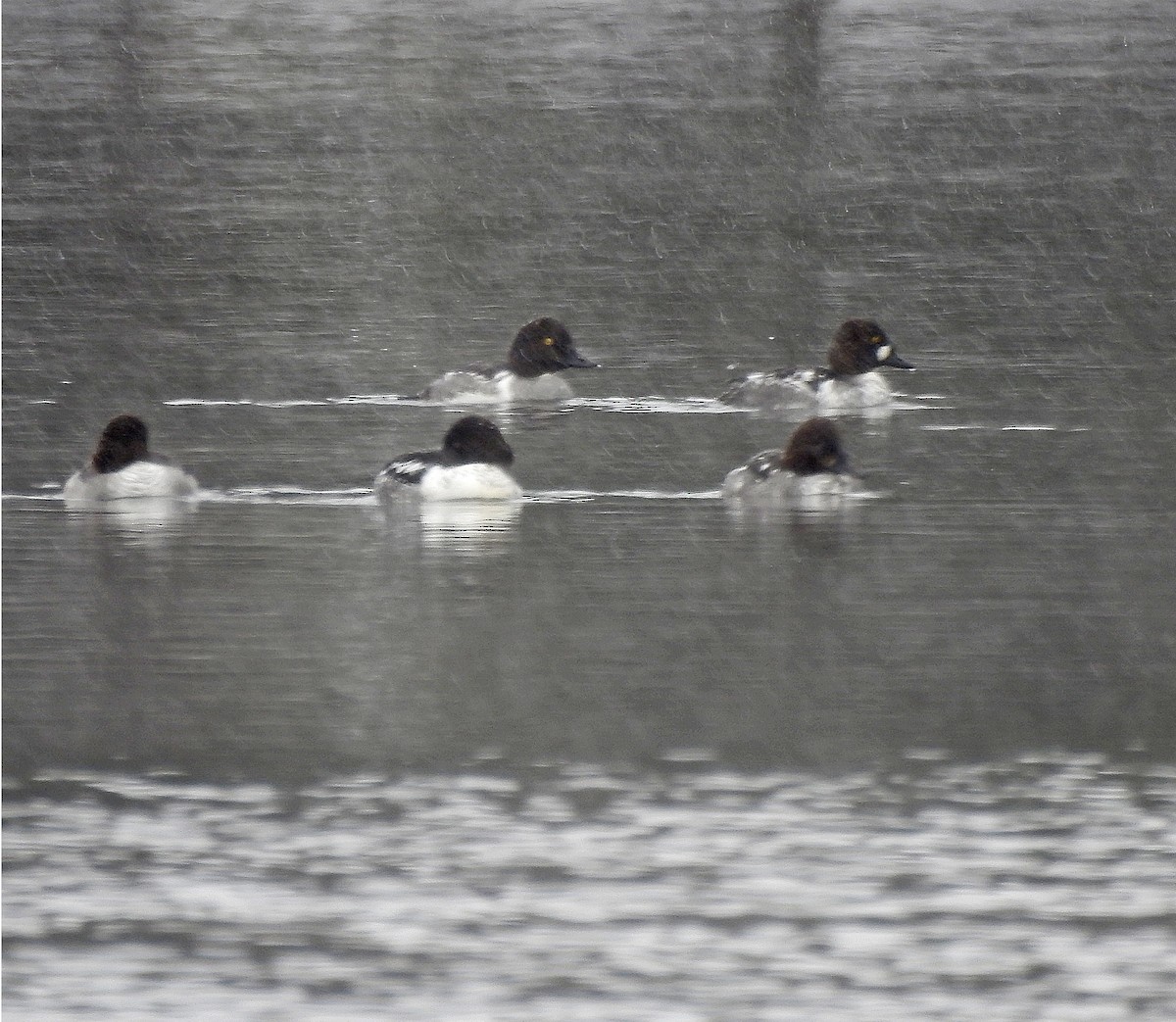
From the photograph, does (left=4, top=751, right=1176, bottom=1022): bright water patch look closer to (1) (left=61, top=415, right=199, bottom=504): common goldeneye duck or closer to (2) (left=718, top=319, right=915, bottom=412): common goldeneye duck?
(1) (left=61, top=415, right=199, bottom=504): common goldeneye duck

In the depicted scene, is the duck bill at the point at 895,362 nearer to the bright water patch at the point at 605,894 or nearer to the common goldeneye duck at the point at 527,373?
the common goldeneye duck at the point at 527,373

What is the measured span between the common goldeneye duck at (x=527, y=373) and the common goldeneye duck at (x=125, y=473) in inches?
164

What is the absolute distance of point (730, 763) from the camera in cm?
973

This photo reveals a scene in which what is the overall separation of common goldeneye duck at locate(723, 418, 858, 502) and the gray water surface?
0.79 ft

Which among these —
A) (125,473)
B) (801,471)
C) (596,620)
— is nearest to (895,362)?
(801,471)

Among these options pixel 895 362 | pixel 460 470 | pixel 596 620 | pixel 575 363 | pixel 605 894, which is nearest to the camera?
pixel 605 894

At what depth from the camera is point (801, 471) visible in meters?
15.7

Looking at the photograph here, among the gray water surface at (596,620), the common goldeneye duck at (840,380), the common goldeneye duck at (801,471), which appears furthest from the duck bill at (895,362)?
the common goldeneye duck at (801,471)

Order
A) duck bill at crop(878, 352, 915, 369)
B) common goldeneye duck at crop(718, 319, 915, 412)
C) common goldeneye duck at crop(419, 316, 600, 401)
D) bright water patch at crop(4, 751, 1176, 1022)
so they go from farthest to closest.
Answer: duck bill at crop(878, 352, 915, 369) < common goldeneye duck at crop(419, 316, 600, 401) < common goldeneye duck at crop(718, 319, 915, 412) < bright water patch at crop(4, 751, 1176, 1022)

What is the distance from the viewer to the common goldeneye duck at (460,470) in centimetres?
1570

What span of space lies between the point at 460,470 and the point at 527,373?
4798 mm

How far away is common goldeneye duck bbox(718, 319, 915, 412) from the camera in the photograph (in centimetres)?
1938

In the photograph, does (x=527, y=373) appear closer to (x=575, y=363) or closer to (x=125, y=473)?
(x=575, y=363)

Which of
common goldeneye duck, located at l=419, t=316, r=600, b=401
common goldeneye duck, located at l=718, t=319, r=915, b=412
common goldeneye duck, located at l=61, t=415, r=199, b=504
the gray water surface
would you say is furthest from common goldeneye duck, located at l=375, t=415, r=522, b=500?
common goldeneye duck, located at l=419, t=316, r=600, b=401
